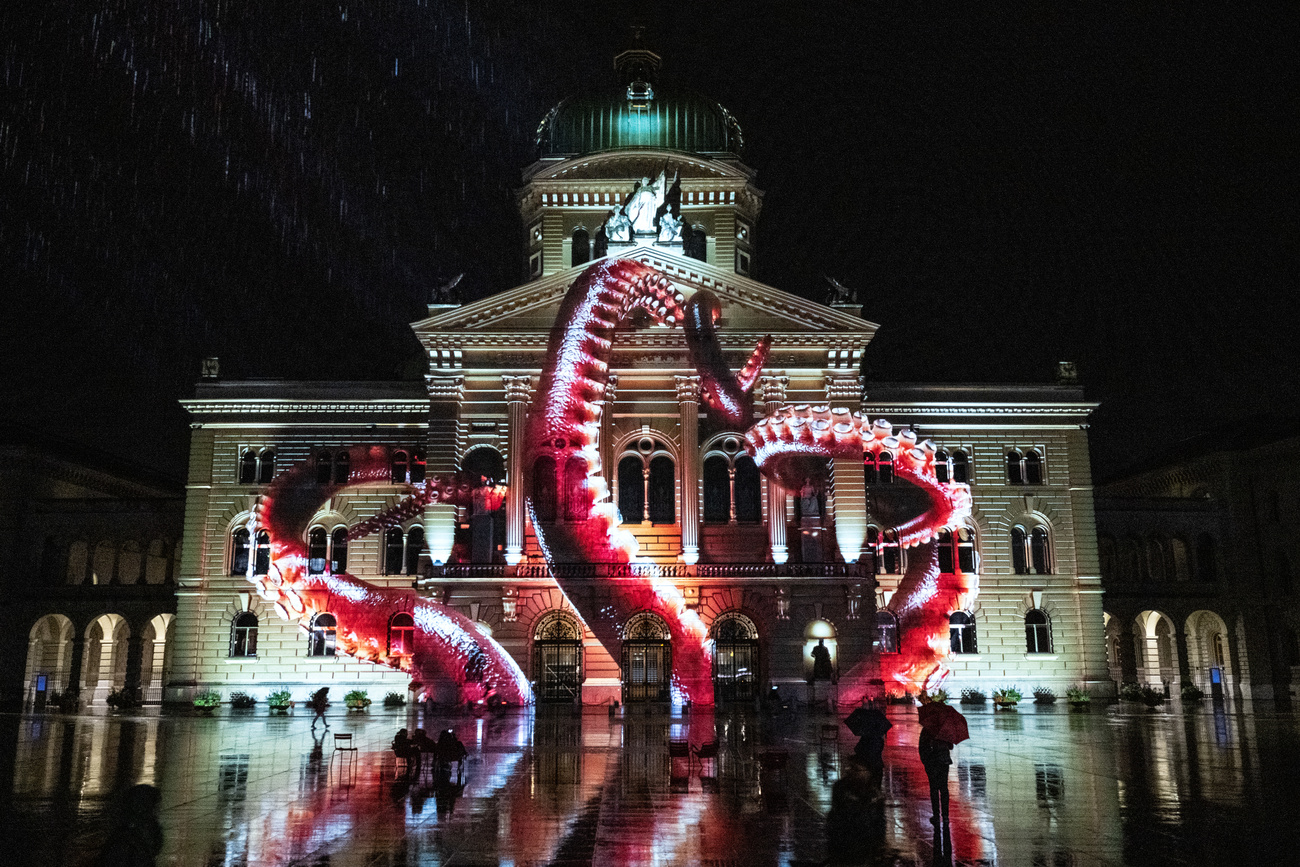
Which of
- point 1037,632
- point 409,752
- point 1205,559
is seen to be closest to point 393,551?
point 1037,632

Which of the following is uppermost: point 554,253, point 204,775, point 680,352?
point 554,253

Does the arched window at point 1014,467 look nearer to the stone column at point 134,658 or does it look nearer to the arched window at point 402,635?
the arched window at point 402,635

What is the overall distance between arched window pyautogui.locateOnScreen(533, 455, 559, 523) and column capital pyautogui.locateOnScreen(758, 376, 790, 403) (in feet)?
33.3

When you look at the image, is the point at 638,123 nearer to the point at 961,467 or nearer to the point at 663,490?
the point at 663,490

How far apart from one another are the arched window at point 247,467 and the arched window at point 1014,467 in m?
37.1

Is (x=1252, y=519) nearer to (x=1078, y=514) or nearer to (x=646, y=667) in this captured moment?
(x=1078, y=514)

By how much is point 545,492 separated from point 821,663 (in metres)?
13.3

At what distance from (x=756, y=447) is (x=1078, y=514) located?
2069 centimetres

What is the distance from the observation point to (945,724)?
542 inches

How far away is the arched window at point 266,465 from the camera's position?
5375cm

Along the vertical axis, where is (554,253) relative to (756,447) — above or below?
above

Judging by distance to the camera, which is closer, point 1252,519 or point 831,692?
point 831,692

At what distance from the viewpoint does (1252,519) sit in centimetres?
5975

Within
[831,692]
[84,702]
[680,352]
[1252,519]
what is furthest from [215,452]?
[1252,519]
